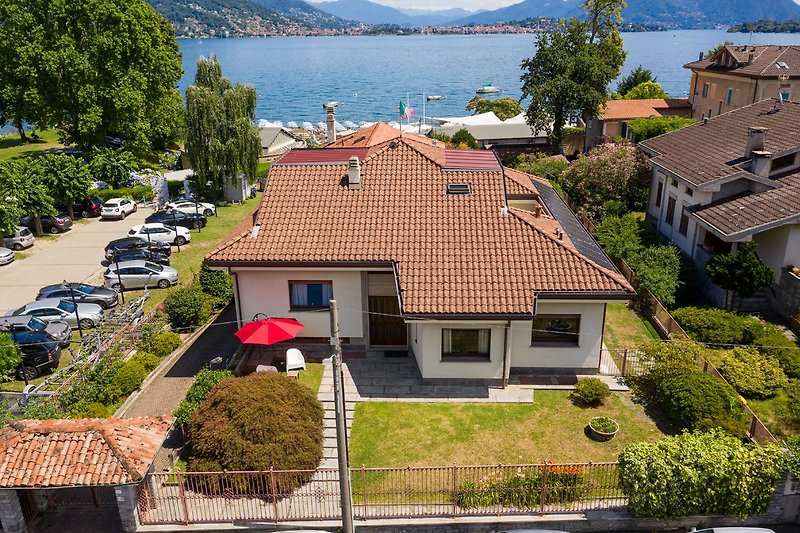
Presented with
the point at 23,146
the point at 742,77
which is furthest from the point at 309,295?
the point at 23,146

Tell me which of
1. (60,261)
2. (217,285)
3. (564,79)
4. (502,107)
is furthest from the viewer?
(502,107)

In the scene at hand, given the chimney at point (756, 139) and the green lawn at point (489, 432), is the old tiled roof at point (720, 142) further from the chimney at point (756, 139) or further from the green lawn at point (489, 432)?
the green lawn at point (489, 432)

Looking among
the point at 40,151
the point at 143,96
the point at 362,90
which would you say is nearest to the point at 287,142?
the point at 143,96

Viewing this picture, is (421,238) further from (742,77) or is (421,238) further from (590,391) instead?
(742,77)

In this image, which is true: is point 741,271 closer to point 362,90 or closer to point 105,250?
point 105,250

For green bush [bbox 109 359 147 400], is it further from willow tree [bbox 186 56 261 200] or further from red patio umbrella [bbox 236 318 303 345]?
willow tree [bbox 186 56 261 200]

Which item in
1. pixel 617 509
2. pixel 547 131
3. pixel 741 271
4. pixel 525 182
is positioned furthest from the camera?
pixel 547 131

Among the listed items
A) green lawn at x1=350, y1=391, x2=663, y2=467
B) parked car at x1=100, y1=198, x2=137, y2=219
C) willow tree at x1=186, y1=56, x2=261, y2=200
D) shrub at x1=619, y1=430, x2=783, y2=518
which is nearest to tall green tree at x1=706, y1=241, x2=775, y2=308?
green lawn at x1=350, y1=391, x2=663, y2=467
